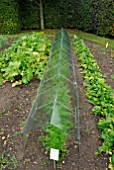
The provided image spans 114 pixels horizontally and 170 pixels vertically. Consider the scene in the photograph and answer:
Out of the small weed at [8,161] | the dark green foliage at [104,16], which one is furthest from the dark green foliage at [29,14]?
the small weed at [8,161]

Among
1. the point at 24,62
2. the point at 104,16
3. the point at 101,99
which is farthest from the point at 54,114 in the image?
the point at 104,16

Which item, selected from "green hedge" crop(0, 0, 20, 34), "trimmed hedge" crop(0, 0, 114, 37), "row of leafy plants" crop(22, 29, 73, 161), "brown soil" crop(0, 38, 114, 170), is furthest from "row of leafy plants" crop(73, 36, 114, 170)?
"green hedge" crop(0, 0, 20, 34)

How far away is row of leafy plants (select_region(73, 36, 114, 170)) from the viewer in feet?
10.7

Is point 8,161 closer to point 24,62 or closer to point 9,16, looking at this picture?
point 24,62

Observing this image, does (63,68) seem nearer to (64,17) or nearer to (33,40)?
(33,40)

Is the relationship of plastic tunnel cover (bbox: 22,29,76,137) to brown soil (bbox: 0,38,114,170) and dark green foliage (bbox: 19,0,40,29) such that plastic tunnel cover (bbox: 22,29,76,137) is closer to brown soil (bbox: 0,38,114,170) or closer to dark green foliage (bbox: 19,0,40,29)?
brown soil (bbox: 0,38,114,170)

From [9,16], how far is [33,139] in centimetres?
803

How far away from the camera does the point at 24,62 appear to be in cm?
534

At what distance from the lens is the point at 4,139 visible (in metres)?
3.46

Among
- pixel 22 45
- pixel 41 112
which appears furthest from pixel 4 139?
pixel 22 45

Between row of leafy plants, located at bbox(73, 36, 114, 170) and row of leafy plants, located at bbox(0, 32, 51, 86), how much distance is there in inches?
44.2

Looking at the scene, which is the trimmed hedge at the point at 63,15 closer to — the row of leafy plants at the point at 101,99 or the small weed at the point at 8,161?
the row of leafy plants at the point at 101,99

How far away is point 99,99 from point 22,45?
3.24 m

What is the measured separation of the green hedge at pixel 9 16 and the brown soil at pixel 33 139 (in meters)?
6.10
